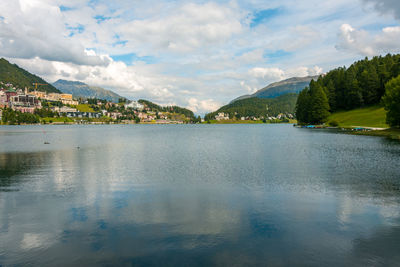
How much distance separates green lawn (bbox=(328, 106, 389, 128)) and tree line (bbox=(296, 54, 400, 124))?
6.99 m

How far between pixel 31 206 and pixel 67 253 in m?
10.7

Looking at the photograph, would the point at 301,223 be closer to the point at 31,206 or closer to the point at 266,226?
the point at 266,226

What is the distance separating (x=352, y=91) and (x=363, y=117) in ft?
96.5

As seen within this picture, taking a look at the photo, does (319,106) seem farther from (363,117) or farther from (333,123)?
(363,117)

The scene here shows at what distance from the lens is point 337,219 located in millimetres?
19625

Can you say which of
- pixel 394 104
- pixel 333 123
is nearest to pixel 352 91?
pixel 333 123

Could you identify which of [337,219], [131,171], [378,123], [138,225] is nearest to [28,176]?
[131,171]

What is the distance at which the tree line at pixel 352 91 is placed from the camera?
167 metres

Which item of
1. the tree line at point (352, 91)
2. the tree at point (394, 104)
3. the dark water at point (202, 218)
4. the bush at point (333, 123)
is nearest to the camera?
the dark water at point (202, 218)

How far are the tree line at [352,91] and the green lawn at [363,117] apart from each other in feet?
22.9

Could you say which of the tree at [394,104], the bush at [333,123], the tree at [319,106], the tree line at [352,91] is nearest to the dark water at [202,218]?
the tree at [394,104]

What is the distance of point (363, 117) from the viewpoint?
5950 inches

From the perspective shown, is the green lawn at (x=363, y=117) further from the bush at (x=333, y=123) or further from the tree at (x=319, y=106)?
the tree at (x=319, y=106)

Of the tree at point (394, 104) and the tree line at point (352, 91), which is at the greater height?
the tree line at point (352, 91)
